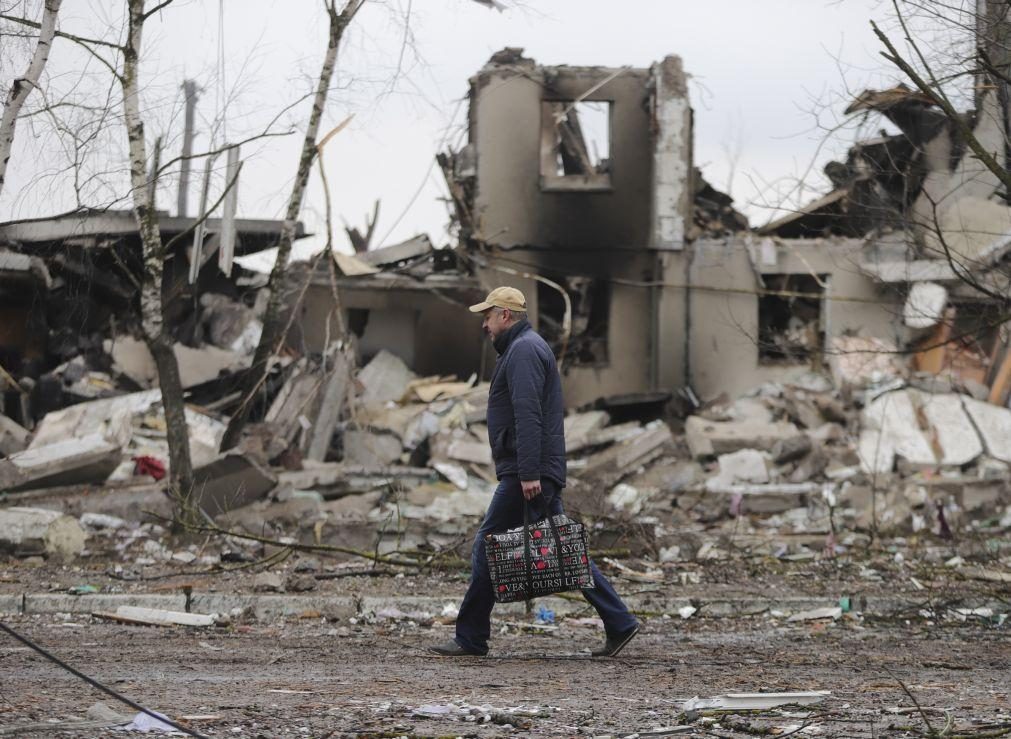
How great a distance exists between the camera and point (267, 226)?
1733 centimetres

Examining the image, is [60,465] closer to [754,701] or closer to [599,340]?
[754,701]

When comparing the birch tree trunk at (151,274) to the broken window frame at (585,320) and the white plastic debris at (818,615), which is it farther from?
the broken window frame at (585,320)

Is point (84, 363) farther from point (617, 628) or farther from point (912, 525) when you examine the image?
point (617, 628)

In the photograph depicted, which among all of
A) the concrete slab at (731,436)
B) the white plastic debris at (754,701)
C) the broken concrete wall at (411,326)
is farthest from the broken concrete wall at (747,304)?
the white plastic debris at (754,701)

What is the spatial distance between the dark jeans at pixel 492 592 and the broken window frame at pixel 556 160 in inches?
623

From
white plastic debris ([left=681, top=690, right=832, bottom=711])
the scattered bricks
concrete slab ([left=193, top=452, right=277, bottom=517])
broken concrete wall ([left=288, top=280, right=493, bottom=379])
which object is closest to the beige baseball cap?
white plastic debris ([left=681, top=690, right=832, bottom=711])

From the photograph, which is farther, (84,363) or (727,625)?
(84,363)

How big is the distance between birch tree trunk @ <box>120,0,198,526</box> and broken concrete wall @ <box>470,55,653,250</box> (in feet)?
36.9

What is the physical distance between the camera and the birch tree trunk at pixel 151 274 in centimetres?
978

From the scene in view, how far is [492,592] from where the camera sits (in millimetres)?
6238

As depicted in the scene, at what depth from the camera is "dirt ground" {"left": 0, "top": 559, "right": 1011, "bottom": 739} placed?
446cm

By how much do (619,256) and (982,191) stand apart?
9.03 meters

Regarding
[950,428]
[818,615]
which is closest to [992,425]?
[950,428]

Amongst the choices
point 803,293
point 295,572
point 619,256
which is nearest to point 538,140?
point 619,256
